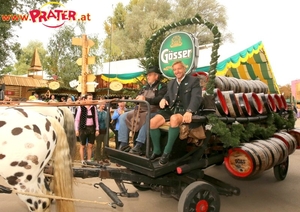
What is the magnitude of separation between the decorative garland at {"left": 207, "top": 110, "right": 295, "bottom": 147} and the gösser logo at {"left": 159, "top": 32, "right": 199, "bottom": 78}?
1.09 meters

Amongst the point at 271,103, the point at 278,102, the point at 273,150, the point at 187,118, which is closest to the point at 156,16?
the point at 278,102

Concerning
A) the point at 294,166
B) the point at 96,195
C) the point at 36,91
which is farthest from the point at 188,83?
the point at 36,91

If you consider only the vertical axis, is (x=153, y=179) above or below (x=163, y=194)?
above

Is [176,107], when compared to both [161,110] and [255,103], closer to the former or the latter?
[161,110]

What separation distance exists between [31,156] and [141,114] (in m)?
1.70

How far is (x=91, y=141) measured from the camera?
22.6 ft

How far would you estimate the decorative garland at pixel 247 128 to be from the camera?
11.8 ft

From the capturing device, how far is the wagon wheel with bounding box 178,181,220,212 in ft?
11.0

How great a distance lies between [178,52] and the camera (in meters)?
4.57

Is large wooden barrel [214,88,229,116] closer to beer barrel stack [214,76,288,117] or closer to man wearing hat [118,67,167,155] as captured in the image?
beer barrel stack [214,76,288,117]

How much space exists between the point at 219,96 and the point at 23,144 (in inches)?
102

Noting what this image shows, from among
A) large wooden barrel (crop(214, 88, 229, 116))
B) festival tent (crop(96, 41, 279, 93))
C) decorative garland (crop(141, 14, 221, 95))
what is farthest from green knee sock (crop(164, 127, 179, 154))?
festival tent (crop(96, 41, 279, 93))

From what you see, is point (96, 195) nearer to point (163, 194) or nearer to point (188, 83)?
point (163, 194)

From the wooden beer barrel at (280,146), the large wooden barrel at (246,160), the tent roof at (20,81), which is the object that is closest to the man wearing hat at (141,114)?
the large wooden barrel at (246,160)
